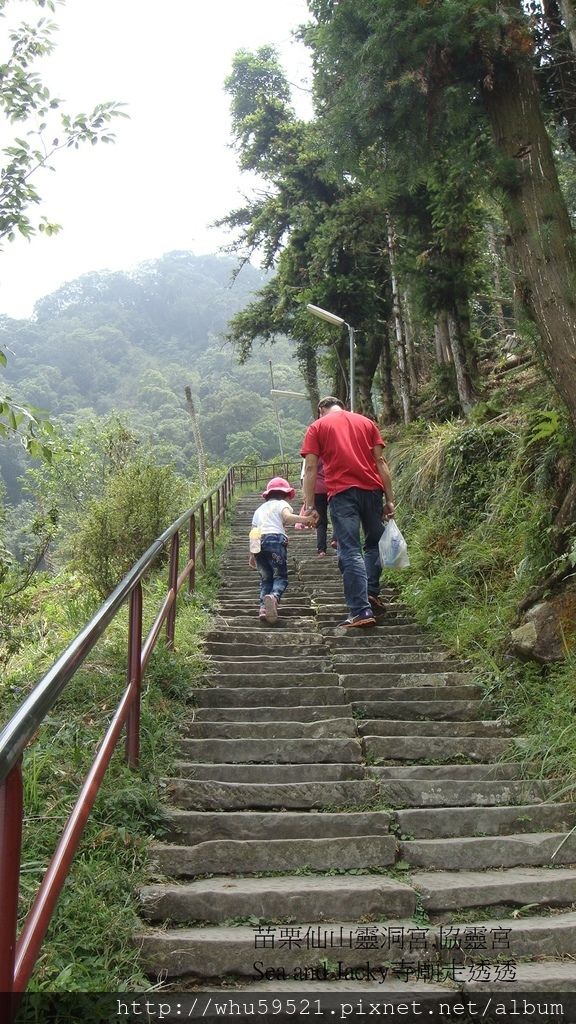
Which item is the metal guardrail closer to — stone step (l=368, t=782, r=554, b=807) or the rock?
stone step (l=368, t=782, r=554, b=807)

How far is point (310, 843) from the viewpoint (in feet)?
9.70

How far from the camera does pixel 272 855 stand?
115 inches

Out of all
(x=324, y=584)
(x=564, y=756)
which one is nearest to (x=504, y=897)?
(x=564, y=756)

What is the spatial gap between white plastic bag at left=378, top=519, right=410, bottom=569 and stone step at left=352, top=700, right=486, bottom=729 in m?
1.54

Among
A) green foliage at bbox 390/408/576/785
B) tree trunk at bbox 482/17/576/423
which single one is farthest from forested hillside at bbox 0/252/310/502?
tree trunk at bbox 482/17/576/423

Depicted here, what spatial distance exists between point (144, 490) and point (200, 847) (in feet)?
25.2

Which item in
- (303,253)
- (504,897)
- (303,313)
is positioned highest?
(303,253)

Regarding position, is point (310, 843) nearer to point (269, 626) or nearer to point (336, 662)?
point (336, 662)

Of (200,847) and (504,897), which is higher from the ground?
(200,847)

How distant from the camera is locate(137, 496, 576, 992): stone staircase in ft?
7.95

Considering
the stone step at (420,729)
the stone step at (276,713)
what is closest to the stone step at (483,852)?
the stone step at (420,729)

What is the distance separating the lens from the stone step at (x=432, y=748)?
379 cm

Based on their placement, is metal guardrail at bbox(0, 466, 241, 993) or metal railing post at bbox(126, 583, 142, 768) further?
metal railing post at bbox(126, 583, 142, 768)

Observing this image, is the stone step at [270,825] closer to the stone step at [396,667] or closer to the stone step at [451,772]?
the stone step at [451,772]
